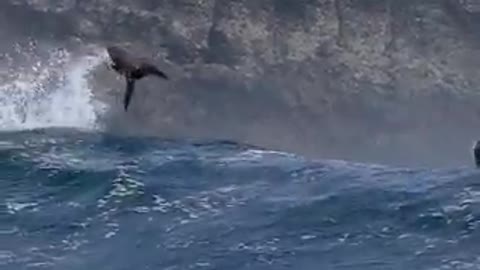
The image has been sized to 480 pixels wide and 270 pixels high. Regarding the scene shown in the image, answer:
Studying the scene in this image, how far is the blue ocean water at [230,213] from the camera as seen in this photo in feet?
43.2

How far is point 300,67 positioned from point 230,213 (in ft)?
44.2

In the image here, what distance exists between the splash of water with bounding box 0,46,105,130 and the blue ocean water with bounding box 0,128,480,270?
632 centimetres

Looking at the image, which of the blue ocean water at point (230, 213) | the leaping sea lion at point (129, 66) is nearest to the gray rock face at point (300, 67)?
the blue ocean water at point (230, 213)

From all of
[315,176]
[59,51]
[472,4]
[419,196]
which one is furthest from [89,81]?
[419,196]

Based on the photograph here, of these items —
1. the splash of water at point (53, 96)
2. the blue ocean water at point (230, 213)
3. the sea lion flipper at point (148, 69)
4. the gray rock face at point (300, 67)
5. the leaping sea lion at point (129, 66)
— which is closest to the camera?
the blue ocean water at point (230, 213)

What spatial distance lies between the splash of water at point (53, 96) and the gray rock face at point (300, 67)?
42 cm

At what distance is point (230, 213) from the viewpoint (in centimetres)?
1478

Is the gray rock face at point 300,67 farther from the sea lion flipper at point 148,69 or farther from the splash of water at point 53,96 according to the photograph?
the sea lion flipper at point 148,69

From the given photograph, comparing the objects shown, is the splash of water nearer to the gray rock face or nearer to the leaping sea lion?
the gray rock face

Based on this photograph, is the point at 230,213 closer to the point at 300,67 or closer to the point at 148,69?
the point at 148,69

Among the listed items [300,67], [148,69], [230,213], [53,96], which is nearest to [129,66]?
[148,69]

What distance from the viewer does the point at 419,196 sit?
1499cm

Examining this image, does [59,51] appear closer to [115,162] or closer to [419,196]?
[115,162]

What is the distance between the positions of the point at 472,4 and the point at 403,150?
12.8ft
